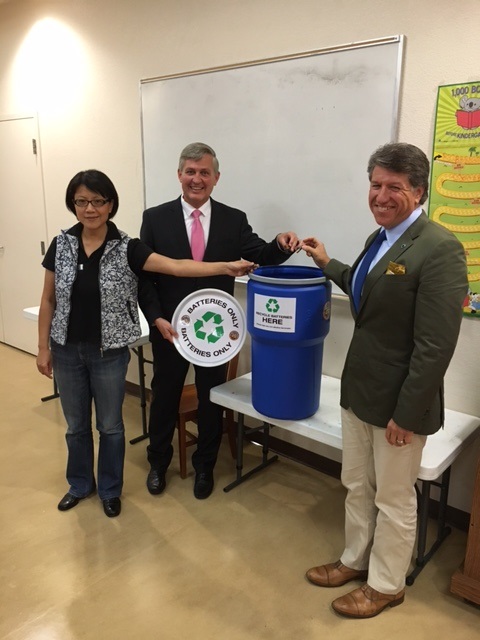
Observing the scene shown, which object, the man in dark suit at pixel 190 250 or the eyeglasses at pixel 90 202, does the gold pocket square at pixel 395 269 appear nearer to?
the man in dark suit at pixel 190 250

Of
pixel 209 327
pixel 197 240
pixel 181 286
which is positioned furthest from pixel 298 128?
pixel 209 327

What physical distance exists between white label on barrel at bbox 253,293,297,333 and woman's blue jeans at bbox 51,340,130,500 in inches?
27.1

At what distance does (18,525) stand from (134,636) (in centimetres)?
90

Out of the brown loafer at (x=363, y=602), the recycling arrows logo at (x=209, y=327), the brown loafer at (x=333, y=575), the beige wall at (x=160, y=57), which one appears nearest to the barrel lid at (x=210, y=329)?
the recycling arrows logo at (x=209, y=327)

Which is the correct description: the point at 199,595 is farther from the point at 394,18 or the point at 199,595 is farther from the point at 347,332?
the point at 394,18

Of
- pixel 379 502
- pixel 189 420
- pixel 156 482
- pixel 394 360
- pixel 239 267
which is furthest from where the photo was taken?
pixel 189 420

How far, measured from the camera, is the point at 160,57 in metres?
3.12

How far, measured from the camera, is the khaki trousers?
5.65ft

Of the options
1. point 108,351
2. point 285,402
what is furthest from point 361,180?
point 108,351

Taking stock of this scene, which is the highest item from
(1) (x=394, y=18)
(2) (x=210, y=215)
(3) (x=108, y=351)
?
(1) (x=394, y=18)

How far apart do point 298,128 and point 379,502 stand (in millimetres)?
1753

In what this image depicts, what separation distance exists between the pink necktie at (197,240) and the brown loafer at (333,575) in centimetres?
141

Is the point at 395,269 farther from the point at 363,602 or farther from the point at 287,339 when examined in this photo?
the point at 363,602

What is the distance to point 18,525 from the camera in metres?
2.38
